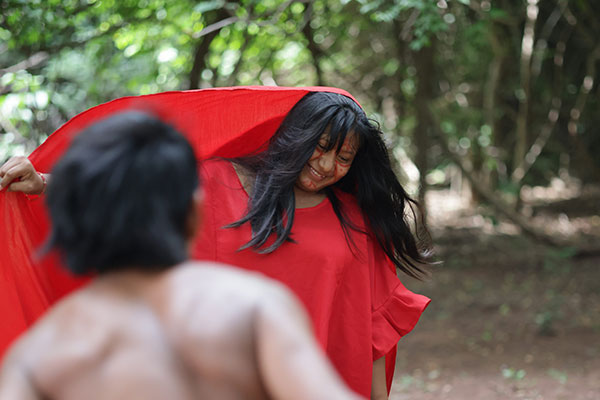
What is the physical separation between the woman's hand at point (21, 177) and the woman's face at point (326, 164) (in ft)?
2.94

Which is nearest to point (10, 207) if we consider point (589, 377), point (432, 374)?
point (432, 374)

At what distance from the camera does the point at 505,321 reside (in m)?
6.79

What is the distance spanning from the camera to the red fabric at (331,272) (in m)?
2.52

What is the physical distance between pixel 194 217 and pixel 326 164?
1298 mm

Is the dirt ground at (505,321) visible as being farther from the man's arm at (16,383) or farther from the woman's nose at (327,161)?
the man's arm at (16,383)

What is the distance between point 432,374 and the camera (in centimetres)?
569

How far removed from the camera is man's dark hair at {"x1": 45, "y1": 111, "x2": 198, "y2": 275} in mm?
1218

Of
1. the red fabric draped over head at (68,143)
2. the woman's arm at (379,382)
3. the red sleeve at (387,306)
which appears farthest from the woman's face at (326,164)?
the woman's arm at (379,382)

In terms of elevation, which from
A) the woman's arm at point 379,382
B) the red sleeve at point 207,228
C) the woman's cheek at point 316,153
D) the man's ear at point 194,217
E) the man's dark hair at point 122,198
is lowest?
the woman's arm at point 379,382

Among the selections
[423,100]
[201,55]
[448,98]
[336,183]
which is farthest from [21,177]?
[448,98]

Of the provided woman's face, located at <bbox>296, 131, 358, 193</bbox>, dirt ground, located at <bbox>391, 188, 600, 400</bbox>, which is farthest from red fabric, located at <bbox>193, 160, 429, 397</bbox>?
dirt ground, located at <bbox>391, 188, 600, 400</bbox>

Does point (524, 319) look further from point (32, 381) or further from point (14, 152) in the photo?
point (32, 381)

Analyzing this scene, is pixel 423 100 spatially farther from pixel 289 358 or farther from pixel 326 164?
pixel 289 358

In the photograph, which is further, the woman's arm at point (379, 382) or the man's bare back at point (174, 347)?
the woman's arm at point (379, 382)
